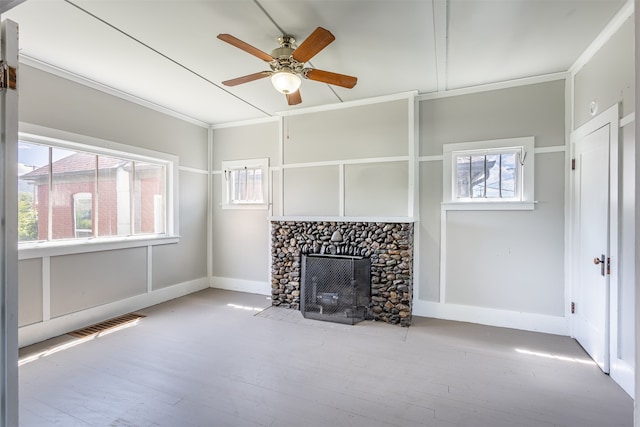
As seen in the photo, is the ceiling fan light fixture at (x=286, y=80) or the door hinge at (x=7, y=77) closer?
the door hinge at (x=7, y=77)

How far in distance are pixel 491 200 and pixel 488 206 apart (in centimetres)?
10

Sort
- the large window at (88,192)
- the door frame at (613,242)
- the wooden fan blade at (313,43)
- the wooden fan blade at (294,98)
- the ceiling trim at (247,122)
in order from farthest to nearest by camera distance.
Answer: the ceiling trim at (247,122) → the large window at (88,192) → the wooden fan blade at (294,98) → the door frame at (613,242) → the wooden fan blade at (313,43)

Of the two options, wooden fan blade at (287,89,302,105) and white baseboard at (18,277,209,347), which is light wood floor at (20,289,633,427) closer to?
white baseboard at (18,277,209,347)

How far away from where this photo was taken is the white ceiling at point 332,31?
7.34 feet

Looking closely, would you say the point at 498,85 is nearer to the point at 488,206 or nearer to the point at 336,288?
the point at 488,206

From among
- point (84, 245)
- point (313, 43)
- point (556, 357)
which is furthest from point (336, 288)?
point (84, 245)

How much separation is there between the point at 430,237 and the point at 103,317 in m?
4.18

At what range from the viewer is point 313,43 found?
2158 mm

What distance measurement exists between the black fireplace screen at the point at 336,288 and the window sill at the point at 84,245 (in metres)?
2.25

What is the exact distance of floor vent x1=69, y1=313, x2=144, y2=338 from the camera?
3.30 m

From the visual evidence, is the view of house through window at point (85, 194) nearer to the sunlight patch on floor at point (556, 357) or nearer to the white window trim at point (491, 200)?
the white window trim at point (491, 200)

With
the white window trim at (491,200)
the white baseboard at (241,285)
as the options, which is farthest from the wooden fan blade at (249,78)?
the white baseboard at (241,285)

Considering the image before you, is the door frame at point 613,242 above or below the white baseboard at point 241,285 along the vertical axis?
above

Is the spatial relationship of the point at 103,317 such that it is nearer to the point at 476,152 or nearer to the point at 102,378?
the point at 102,378
